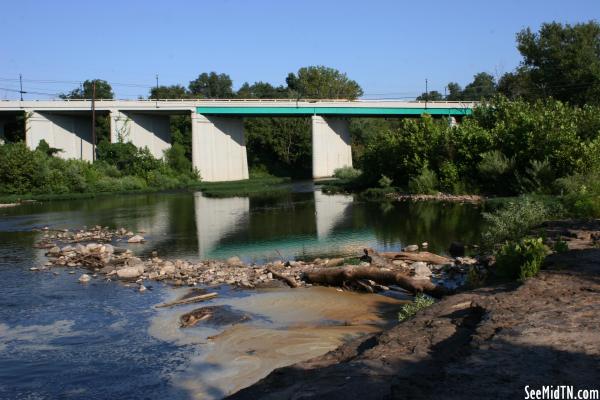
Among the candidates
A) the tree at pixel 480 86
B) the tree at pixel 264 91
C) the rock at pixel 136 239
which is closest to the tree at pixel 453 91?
the tree at pixel 480 86

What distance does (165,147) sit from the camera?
78.4 meters

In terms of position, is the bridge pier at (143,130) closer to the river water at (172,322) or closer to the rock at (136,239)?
the river water at (172,322)

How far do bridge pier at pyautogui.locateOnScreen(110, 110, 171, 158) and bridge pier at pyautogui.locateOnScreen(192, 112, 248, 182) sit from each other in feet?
21.0

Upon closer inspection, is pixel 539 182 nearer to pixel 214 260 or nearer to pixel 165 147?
→ pixel 214 260

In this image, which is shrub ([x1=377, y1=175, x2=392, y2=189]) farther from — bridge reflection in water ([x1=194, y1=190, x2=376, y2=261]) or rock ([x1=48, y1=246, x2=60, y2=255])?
rock ([x1=48, y1=246, x2=60, y2=255])

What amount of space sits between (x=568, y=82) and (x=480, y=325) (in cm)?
6037

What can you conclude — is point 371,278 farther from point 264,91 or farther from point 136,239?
point 264,91

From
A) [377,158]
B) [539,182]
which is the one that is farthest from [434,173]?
[539,182]

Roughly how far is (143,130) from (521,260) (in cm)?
6838

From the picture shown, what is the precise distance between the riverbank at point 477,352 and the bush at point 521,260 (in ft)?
1.28

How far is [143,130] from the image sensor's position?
7562cm

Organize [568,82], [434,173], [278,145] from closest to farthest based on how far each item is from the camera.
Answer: [434,173]
[568,82]
[278,145]

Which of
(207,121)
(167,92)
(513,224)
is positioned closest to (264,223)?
(513,224)

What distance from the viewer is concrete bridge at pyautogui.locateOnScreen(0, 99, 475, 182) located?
71.2 meters
